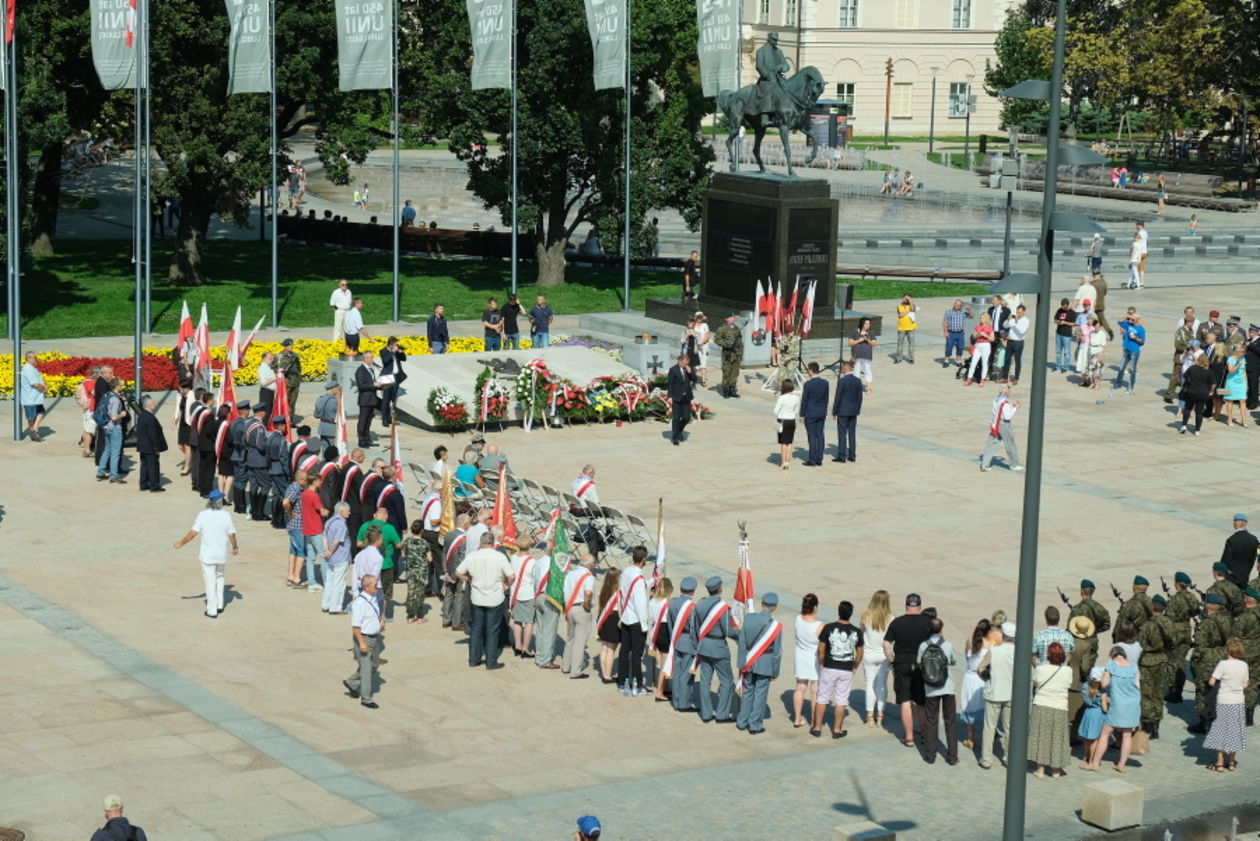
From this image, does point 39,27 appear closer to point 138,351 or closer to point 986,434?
point 138,351

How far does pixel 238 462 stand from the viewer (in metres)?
25.5

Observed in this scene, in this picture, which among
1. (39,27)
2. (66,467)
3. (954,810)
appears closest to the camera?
(954,810)

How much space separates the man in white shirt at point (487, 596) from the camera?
1967 centimetres

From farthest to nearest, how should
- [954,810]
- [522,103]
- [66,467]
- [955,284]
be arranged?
[955,284]
[522,103]
[66,467]
[954,810]

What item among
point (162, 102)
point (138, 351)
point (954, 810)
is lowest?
point (954, 810)

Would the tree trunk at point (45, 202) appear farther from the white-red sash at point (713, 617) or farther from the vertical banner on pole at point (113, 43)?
the white-red sash at point (713, 617)

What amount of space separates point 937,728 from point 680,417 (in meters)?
13.2

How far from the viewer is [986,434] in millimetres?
31969

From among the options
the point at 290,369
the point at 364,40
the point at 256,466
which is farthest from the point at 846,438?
the point at 364,40

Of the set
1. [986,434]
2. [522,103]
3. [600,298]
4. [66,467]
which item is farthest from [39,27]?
[986,434]

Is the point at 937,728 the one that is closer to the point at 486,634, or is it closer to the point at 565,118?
the point at 486,634

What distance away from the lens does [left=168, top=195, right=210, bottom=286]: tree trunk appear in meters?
46.7

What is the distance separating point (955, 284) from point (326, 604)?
32.3 meters

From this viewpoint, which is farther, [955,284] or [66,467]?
[955,284]
